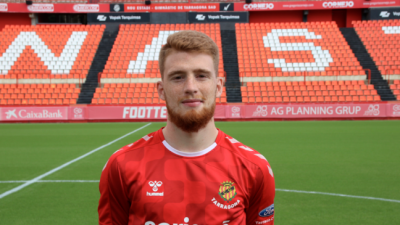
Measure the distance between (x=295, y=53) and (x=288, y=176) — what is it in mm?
19636

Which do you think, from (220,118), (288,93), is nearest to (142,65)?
(220,118)

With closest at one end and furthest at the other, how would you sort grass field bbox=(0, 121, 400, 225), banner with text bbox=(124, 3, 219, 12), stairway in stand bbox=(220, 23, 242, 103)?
1. grass field bbox=(0, 121, 400, 225)
2. stairway in stand bbox=(220, 23, 242, 103)
3. banner with text bbox=(124, 3, 219, 12)

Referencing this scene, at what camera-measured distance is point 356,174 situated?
22.5 feet

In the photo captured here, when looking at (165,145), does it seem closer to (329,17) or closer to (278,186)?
(278,186)

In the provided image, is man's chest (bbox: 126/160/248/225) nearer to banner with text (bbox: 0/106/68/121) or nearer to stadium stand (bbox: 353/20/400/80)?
banner with text (bbox: 0/106/68/121)

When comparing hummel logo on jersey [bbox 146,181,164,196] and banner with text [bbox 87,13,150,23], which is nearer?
hummel logo on jersey [bbox 146,181,164,196]

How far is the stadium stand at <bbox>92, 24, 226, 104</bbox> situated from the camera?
20.9m

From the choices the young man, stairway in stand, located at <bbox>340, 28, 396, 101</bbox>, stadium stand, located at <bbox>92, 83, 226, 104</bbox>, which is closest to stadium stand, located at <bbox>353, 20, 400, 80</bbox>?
stairway in stand, located at <bbox>340, 28, 396, 101</bbox>

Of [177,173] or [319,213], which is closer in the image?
[177,173]

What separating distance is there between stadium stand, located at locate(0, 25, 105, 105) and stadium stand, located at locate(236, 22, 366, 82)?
40.7ft

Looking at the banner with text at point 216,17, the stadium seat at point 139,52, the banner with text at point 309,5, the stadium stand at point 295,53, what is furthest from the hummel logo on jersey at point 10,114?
the banner with text at point 309,5

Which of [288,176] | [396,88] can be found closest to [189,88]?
[288,176]

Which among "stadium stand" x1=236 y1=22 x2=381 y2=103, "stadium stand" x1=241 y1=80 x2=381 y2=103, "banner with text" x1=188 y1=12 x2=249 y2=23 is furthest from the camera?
"banner with text" x1=188 y1=12 x2=249 y2=23

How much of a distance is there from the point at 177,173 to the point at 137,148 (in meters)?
0.30
